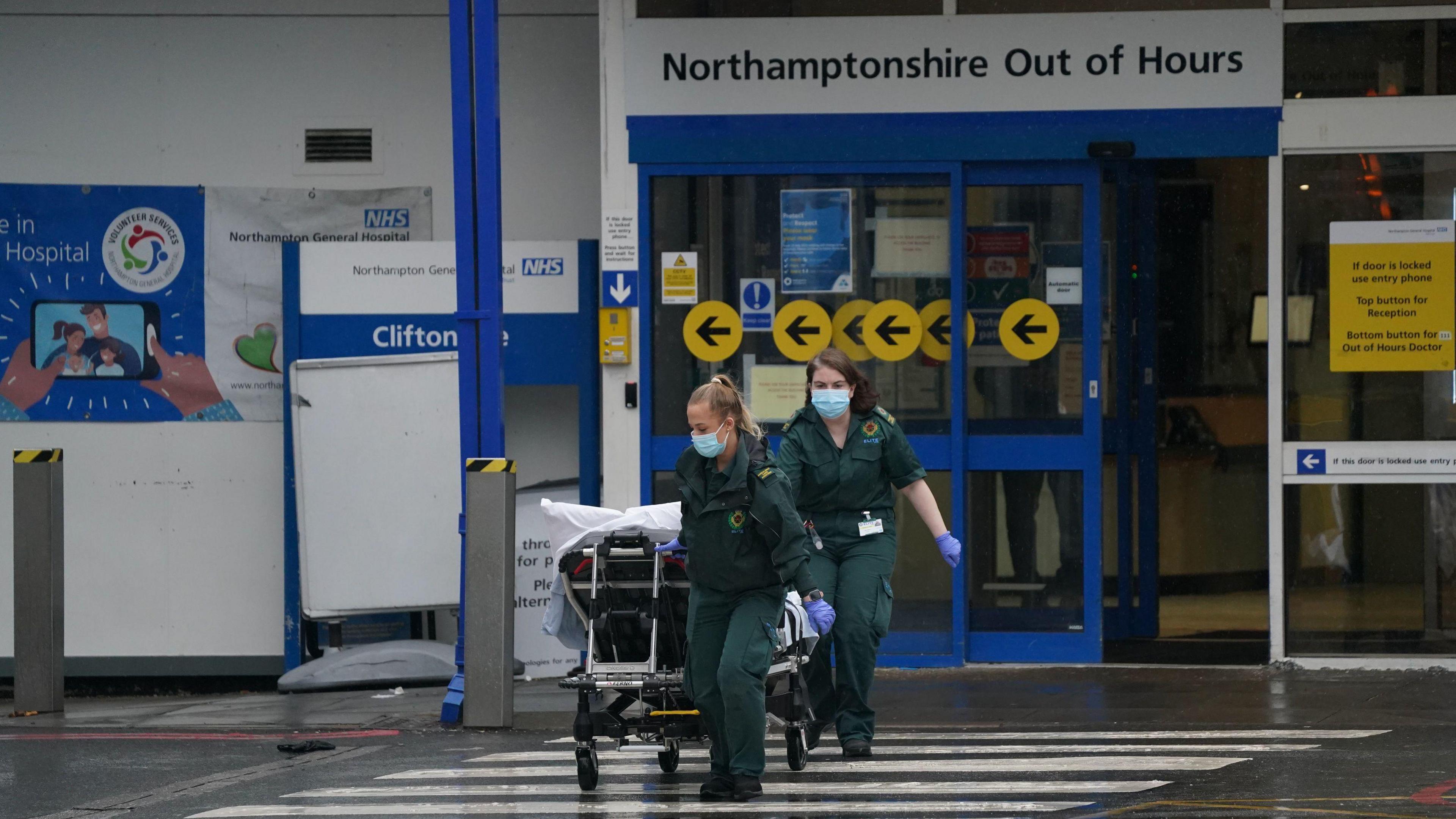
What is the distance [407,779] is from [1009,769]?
104 inches

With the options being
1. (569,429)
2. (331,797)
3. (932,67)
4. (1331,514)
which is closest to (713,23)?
(932,67)

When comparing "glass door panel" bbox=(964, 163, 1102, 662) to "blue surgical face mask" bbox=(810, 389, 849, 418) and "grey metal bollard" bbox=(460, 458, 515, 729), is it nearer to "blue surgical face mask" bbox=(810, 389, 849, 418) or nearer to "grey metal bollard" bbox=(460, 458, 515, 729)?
"blue surgical face mask" bbox=(810, 389, 849, 418)

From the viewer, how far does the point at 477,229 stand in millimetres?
8867

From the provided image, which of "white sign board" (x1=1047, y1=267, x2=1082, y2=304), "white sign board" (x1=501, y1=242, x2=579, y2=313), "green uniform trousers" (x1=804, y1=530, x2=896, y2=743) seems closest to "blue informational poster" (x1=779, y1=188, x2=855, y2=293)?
"white sign board" (x1=1047, y1=267, x2=1082, y2=304)

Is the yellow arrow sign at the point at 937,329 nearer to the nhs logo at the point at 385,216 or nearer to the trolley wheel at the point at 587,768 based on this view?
the nhs logo at the point at 385,216

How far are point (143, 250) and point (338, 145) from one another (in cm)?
152

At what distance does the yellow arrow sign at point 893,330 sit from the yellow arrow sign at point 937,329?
1.8 inches

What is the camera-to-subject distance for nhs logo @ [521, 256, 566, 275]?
10789 mm

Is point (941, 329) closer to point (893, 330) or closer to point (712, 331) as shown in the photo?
point (893, 330)

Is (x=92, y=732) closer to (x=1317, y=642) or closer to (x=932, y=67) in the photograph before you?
(x=932, y=67)

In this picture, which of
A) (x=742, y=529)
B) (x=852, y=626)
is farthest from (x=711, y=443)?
(x=852, y=626)

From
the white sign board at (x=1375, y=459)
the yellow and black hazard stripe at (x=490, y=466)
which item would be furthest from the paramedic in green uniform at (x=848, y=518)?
the white sign board at (x=1375, y=459)

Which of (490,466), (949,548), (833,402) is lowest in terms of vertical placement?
(949,548)

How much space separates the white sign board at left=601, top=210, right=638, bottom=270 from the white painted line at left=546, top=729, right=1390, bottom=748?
10.8 feet
